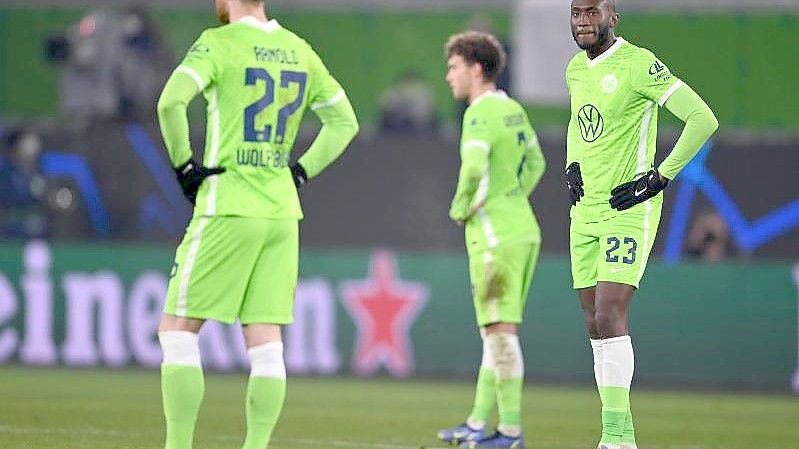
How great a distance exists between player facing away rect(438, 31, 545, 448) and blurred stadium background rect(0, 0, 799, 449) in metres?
4.17

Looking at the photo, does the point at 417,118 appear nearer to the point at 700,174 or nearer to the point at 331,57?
the point at 331,57

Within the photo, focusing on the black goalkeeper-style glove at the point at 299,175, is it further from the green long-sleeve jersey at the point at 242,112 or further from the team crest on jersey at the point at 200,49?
the team crest on jersey at the point at 200,49

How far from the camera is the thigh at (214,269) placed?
725 centimetres

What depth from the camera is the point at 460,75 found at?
34.1 ft

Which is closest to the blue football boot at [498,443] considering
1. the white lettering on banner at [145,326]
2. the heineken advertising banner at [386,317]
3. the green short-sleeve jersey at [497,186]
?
the green short-sleeve jersey at [497,186]

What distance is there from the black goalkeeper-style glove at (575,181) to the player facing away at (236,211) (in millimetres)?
1807

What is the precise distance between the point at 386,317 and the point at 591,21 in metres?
7.54

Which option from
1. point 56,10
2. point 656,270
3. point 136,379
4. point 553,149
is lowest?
point 136,379

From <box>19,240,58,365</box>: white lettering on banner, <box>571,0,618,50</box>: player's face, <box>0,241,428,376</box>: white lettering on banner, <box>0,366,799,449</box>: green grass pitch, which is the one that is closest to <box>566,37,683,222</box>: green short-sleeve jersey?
<box>571,0,618,50</box>: player's face

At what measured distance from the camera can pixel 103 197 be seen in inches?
640

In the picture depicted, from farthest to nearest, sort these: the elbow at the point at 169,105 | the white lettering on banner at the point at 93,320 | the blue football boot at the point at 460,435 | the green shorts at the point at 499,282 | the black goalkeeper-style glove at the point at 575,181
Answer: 1. the white lettering on banner at the point at 93,320
2. the green shorts at the point at 499,282
3. the blue football boot at the point at 460,435
4. the black goalkeeper-style glove at the point at 575,181
5. the elbow at the point at 169,105

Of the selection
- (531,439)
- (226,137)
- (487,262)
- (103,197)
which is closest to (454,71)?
(487,262)

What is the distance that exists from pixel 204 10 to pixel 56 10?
4.93 ft

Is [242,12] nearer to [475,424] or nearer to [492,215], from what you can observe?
[492,215]
